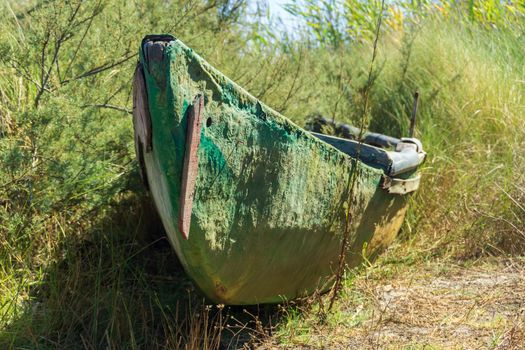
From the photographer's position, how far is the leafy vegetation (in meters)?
4.15

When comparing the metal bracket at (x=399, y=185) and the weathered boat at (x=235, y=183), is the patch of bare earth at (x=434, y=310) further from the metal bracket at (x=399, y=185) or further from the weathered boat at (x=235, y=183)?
the metal bracket at (x=399, y=185)

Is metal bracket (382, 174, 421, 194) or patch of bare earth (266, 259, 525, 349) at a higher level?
metal bracket (382, 174, 421, 194)

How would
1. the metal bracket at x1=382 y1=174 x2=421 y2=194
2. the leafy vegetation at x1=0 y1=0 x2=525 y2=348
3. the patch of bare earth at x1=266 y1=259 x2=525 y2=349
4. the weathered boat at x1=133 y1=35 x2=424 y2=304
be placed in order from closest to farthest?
1. the weathered boat at x1=133 y1=35 x2=424 y2=304
2. the patch of bare earth at x1=266 y1=259 x2=525 y2=349
3. the leafy vegetation at x1=0 y1=0 x2=525 y2=348
4. the metal bracket at x1=382 y1=174 x2=421 y2=194

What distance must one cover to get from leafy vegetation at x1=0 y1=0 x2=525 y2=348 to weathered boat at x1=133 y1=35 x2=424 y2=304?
25 centimetres

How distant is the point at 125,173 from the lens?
4.78 metres

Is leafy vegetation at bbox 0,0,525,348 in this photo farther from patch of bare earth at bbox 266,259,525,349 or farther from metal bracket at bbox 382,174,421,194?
metal bracket at bbox 382,174,421,194

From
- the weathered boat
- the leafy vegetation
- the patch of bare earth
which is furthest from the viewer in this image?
the leafy vegetation

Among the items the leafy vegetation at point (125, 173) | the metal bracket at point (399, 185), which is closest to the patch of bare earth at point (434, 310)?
the leafy vegetation at point (125, 173)

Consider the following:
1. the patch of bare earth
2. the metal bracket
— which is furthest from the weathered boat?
the patch of bare earth

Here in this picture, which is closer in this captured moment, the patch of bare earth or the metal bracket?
the patch of bare earth

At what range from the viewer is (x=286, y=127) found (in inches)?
142

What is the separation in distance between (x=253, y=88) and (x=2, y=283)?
7.77ft

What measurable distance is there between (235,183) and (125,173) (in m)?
1.48

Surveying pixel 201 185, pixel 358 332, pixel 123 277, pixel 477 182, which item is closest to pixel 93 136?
pixel 123 277
